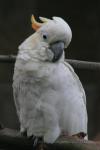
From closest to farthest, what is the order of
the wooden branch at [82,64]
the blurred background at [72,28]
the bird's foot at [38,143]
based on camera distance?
the bird's foot at [38,143]
the wooden branch at [82,64]
the blurred background at [72,28]

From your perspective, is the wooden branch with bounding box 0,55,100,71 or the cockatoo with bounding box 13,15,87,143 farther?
the wooden branch with bounding box 0,55,100,71

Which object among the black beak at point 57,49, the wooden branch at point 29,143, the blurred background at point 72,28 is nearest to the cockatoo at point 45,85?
the black beak at point 57,49

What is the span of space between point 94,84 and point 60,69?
221 cm

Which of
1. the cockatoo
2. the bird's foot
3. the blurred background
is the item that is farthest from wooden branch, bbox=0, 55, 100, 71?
the blurred background

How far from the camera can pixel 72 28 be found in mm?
4477

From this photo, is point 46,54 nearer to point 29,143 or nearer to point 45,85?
point 45,85

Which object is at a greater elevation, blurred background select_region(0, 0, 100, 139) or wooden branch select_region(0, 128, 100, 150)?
wooden branch select_region(0, 128, 100, 150)

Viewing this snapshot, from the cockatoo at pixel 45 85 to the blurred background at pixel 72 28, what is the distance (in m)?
2.00

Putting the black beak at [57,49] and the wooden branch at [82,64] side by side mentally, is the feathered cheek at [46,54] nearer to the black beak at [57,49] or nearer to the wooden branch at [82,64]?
the black beak at [57,49]

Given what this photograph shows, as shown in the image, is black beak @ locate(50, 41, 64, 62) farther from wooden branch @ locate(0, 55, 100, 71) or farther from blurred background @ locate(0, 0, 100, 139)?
blurred background @ locate(0, 0, 100, 139)

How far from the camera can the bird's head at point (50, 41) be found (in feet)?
7.52

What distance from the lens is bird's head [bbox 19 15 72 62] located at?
229 centimetres

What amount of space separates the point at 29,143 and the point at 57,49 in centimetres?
36

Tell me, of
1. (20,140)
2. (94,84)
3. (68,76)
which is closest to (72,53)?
(94,84)
